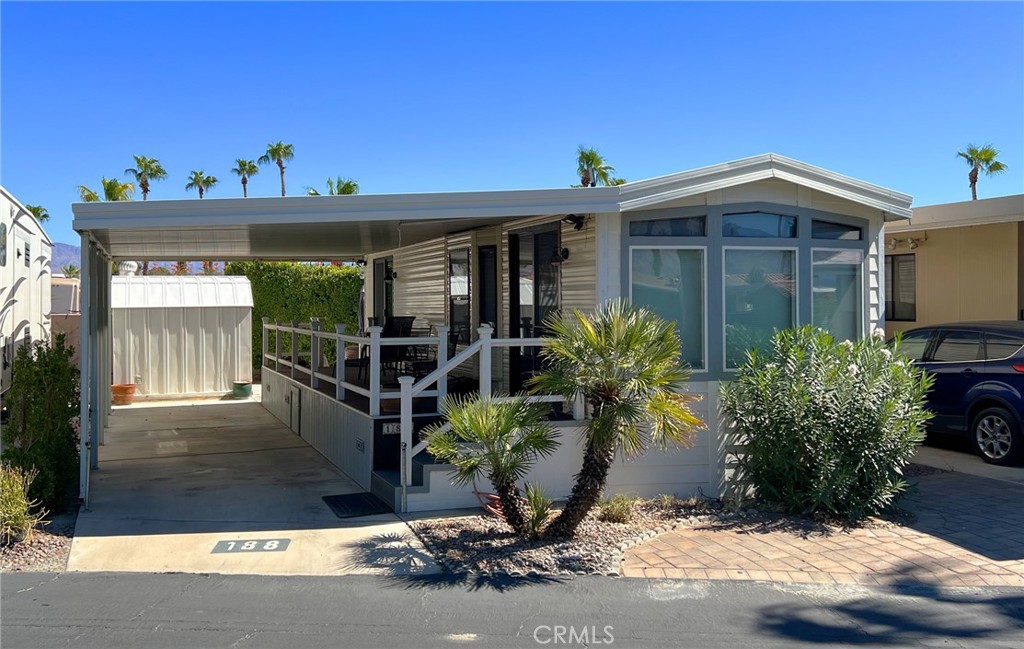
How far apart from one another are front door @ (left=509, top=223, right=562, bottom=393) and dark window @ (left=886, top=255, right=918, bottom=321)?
284 inches

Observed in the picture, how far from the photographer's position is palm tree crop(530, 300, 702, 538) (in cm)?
599

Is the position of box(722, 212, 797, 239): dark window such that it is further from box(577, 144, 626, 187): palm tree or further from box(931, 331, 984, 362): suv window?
box(577, 144, 626, 187): palm tree

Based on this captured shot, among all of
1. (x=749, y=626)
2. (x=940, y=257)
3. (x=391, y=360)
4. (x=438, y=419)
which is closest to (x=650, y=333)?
(x=749, y=626)

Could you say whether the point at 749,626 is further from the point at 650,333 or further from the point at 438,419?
the point at 438,419

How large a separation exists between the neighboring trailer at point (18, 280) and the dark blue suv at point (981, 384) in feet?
32.9

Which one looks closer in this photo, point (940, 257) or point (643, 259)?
point (643, 259)

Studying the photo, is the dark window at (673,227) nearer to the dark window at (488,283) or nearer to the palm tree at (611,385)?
the palm tree at (611,385)

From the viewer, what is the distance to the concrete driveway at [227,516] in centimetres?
588

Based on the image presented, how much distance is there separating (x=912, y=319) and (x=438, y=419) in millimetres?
9008

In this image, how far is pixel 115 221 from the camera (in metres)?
7.00

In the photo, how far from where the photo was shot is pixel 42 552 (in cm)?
600

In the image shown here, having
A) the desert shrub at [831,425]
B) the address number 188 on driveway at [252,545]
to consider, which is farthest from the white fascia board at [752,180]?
the address number 188 on driveway at [252,545]

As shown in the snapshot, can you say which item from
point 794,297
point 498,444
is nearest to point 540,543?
point 498,444

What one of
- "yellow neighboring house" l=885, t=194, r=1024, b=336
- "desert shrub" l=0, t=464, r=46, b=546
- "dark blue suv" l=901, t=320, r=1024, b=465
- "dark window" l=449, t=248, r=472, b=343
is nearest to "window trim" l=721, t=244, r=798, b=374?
"dark blue suv" l=901, t=320, r=1024, b=465
